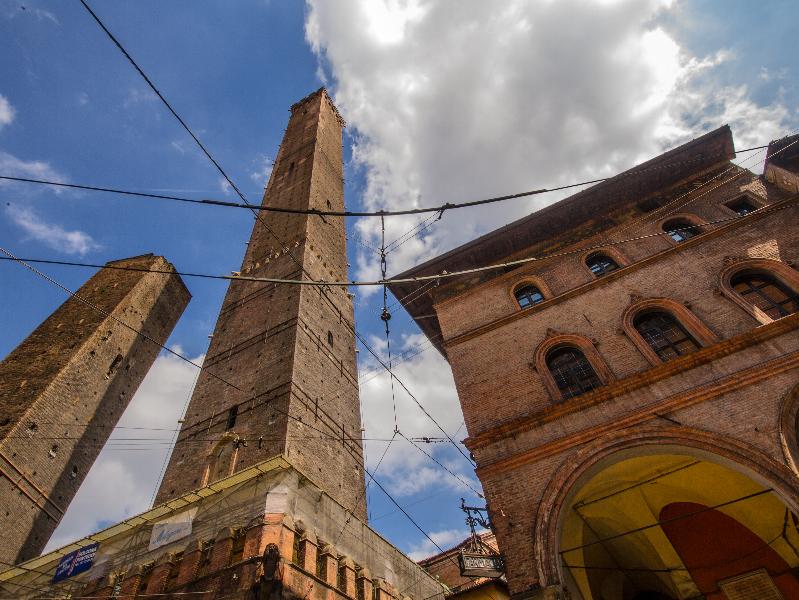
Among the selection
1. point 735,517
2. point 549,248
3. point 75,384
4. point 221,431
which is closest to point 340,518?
point 221,431

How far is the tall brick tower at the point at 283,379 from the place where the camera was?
11.0 metres

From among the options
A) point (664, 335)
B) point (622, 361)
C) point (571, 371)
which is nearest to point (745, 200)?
point (664, 335)

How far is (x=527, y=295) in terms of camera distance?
477 inches

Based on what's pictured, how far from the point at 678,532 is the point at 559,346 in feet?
13.7

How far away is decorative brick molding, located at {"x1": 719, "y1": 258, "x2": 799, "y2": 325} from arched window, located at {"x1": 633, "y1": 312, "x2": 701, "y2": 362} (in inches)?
42.2

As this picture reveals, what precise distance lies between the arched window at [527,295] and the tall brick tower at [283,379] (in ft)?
20.2

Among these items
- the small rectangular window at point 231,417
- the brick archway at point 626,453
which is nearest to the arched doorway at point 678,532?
the brick archway at point 626,453

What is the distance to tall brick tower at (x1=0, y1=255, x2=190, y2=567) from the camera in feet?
38.9

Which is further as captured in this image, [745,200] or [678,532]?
[745,200]

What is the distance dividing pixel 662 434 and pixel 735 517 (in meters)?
2.78

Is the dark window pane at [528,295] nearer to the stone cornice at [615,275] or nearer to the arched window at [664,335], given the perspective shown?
the stone cornice at [615,275]

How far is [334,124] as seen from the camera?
1292 inches

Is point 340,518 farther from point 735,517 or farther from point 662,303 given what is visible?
point 662,303

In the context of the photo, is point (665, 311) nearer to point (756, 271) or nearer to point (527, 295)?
point (756, 271)
